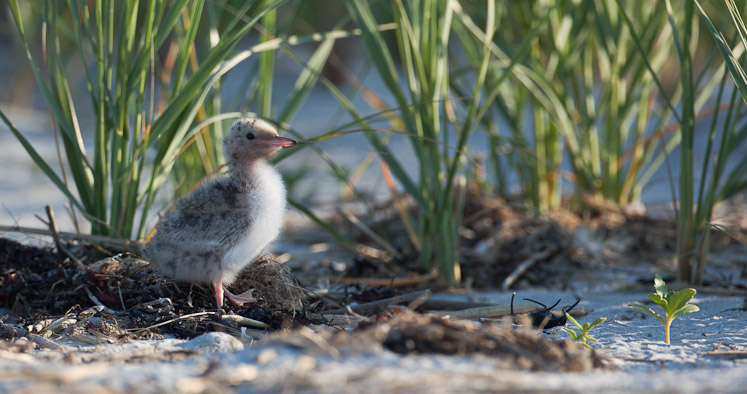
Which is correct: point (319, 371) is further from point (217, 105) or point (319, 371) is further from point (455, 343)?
point (217, 105)

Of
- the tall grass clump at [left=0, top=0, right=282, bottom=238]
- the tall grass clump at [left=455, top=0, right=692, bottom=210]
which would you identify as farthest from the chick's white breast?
the tall grass clump at [left=455, top=0, right=692, bottom=210]

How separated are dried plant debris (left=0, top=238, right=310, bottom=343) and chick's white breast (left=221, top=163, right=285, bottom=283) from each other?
150mm

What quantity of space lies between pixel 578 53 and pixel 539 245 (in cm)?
109

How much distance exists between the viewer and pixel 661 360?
210 cm

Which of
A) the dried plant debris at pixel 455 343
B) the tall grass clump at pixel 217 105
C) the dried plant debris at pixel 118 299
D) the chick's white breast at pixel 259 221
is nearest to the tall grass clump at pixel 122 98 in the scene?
the dried plant debris at pixel 118 299

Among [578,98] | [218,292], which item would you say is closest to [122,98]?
[218,292]

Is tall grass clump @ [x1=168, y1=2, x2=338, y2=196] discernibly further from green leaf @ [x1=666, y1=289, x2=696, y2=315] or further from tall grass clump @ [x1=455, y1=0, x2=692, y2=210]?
green leaf @ [x1=666, y1=289, x2=696, y2=315]

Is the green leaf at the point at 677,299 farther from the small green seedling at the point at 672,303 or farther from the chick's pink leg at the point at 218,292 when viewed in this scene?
the chick's pink leg at the point at 218,292

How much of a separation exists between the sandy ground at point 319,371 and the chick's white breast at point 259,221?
1.44ft

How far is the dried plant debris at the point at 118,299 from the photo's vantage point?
7.91ft

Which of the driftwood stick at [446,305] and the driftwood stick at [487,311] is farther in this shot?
the driftwood stick at [446,305]

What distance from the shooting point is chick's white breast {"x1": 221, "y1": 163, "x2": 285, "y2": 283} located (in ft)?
8.72

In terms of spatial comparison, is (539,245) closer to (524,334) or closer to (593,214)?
(593,214)

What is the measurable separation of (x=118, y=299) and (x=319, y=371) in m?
1.26
